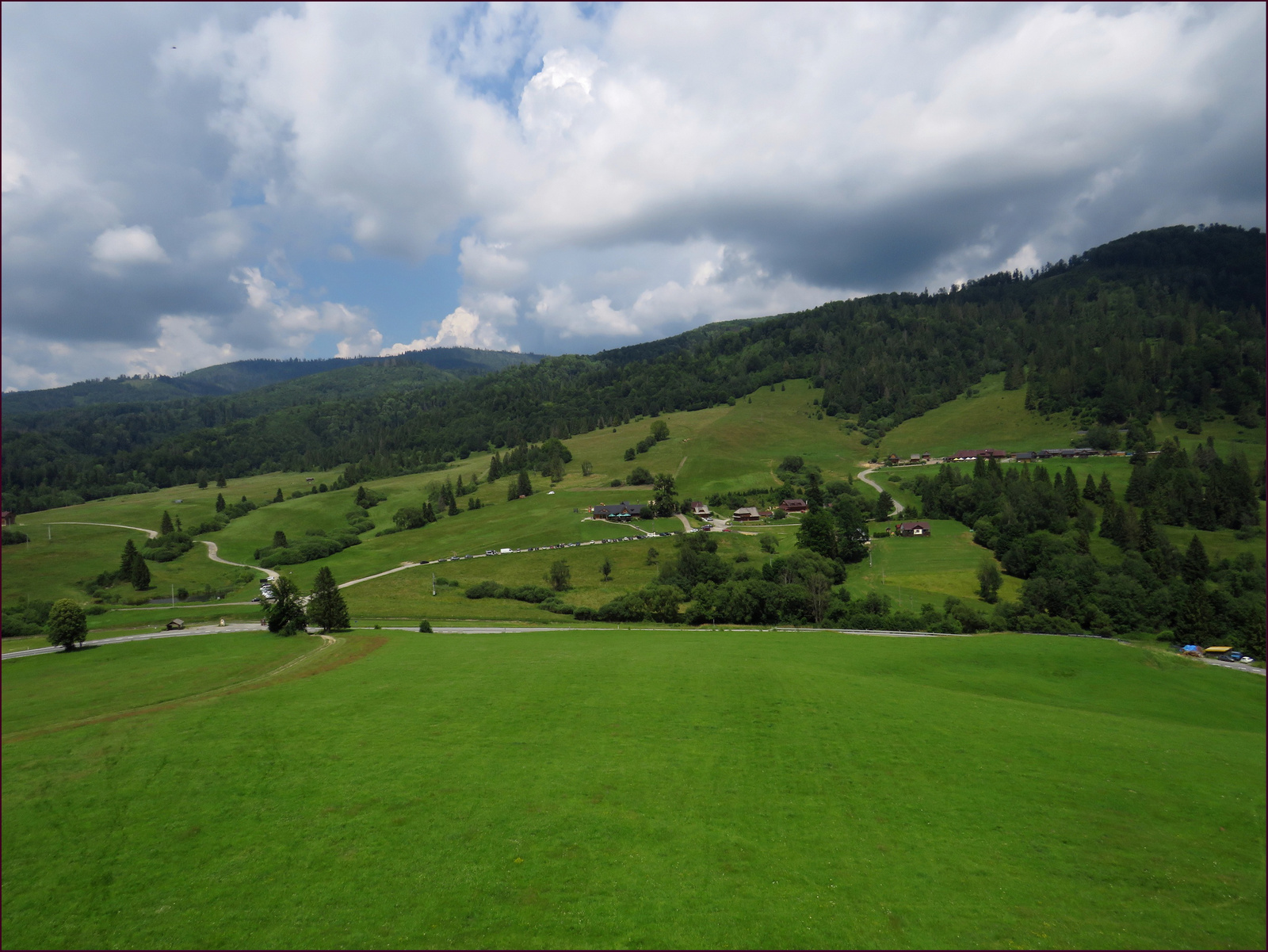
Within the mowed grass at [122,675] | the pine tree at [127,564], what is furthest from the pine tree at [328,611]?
the pine tree at [127,564]

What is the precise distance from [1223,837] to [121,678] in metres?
43.5

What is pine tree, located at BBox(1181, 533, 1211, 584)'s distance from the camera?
261 ft

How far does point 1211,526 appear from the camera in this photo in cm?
10450

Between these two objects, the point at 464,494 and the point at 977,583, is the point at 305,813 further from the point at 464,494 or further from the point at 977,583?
the point at 464,494

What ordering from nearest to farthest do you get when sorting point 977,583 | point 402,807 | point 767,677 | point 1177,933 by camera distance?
point 1177,933 < point 402,807 < point 767,677 < point 977,583

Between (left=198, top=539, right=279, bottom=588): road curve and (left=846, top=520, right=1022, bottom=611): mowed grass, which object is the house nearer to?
(left=846, top=520, right=1022, bottom=611): mowed grass

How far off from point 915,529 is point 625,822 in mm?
119467

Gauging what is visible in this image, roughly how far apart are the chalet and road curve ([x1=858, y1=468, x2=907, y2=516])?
63.5m

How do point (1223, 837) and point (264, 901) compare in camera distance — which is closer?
point (264, 901)

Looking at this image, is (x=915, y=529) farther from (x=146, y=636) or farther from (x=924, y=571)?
(x=146, y=636)

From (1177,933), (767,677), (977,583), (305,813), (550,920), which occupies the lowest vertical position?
(977,583)

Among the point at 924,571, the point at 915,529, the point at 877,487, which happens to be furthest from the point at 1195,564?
the point at 877,487

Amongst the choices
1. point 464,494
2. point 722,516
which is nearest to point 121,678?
point 722,516

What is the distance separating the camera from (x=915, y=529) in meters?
124
